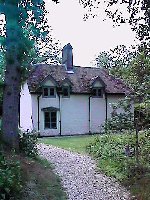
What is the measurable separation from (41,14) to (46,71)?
19.4 m

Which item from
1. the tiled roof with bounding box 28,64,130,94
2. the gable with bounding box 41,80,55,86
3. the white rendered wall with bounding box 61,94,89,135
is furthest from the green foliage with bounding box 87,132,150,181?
the tiled roof with bounding box 28,64,130,94

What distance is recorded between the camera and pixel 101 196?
8.91 meters

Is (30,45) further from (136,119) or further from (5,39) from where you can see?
(136,119)

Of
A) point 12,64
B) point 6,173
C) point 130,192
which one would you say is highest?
point 12,64

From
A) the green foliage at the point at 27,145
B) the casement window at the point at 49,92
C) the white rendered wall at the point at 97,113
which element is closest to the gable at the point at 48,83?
the casement window at the point at 49,92

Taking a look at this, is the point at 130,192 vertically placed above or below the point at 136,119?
below

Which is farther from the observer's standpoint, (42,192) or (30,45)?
(30,45)

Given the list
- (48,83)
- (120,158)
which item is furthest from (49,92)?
(120,158)

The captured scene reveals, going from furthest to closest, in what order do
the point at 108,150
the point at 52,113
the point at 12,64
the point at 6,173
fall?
the point at 52,113
the point at 108,150
the point at 12,64
the point at 6,173

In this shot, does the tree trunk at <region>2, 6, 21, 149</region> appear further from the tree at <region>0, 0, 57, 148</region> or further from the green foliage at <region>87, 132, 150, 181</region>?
the green foliage at <region>87, 132, 150, 181</region>

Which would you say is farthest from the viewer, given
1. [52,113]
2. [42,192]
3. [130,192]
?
[52,113]

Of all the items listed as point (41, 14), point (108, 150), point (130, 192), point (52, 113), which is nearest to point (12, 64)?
point (41, 14)

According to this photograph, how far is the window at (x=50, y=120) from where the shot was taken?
27844mm

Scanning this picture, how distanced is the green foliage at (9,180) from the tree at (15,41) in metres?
3.48
